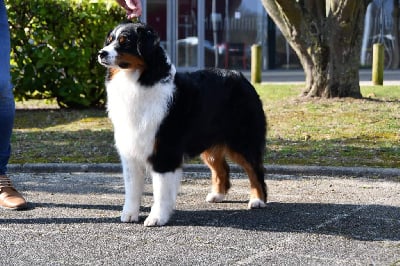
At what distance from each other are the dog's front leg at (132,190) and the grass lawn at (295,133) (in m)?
2.83

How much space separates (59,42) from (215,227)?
822cm

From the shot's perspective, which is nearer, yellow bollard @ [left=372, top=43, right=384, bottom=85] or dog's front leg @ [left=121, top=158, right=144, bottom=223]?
dog's front leg @ [left=121, top=158, right=144, bottom=223]

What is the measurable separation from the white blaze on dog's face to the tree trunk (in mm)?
7281

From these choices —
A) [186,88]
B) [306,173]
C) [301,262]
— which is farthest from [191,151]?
[306,173]

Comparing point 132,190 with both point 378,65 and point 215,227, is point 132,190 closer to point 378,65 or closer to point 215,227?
point 215,227

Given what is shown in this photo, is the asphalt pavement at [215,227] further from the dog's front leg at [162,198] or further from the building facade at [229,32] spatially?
the building facade at [229,32]

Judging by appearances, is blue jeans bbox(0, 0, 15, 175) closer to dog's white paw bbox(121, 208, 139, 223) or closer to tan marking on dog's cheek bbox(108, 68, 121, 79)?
tan marking on dog's cheek bbox(108, 68, 121, 79)

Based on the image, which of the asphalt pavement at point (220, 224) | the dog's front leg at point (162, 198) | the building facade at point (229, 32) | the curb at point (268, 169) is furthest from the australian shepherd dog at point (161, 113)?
the building facade at point (229, 32)

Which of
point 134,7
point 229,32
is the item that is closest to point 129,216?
point 134,7

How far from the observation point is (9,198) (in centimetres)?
662

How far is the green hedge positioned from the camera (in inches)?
521

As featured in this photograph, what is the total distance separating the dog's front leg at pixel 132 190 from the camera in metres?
6.04

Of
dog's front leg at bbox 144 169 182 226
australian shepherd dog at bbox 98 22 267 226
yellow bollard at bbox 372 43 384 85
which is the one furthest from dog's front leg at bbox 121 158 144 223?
yellow bollard at bbox 372 43 384 85

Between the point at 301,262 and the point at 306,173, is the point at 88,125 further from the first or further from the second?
the point at 301,262
